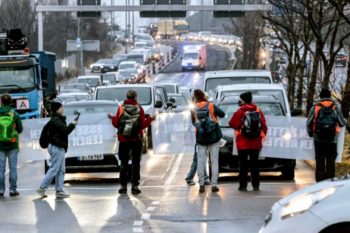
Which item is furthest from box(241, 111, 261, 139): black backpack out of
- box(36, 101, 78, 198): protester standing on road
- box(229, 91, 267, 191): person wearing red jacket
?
box(36, 101, 78, 198): protester standing on road

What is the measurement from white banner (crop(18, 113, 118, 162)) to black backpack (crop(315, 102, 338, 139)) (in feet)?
14.4

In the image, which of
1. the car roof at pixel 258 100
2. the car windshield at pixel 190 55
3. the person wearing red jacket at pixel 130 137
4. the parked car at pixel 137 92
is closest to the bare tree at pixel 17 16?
the car windshield at pixel 190 55

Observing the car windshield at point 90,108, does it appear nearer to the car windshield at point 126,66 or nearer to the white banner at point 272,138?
the white banner at point 272,138

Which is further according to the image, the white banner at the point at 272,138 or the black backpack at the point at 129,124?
the white banner at the point at 272,138

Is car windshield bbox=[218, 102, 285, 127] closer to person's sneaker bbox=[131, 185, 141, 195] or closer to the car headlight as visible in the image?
person's sneaker bbox=[131, 185, 141, 195]

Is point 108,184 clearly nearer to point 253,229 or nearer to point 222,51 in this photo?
point 253,229

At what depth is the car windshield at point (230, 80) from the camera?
2614cm

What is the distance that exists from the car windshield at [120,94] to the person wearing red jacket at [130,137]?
10.4 m

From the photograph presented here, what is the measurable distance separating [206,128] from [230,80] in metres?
11.8

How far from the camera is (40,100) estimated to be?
100 feet

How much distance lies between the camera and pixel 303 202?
25.3ft

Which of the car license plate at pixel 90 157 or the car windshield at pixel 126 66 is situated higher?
the car license plate at pixel 90 157

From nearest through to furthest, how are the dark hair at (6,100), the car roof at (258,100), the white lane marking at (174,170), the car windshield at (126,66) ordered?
the dark hair at (6,100) → the white lane marking at (174,170) → the car roof at (258,100) → the car windshield at (126,66)

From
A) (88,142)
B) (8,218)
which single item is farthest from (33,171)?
(8,218)
